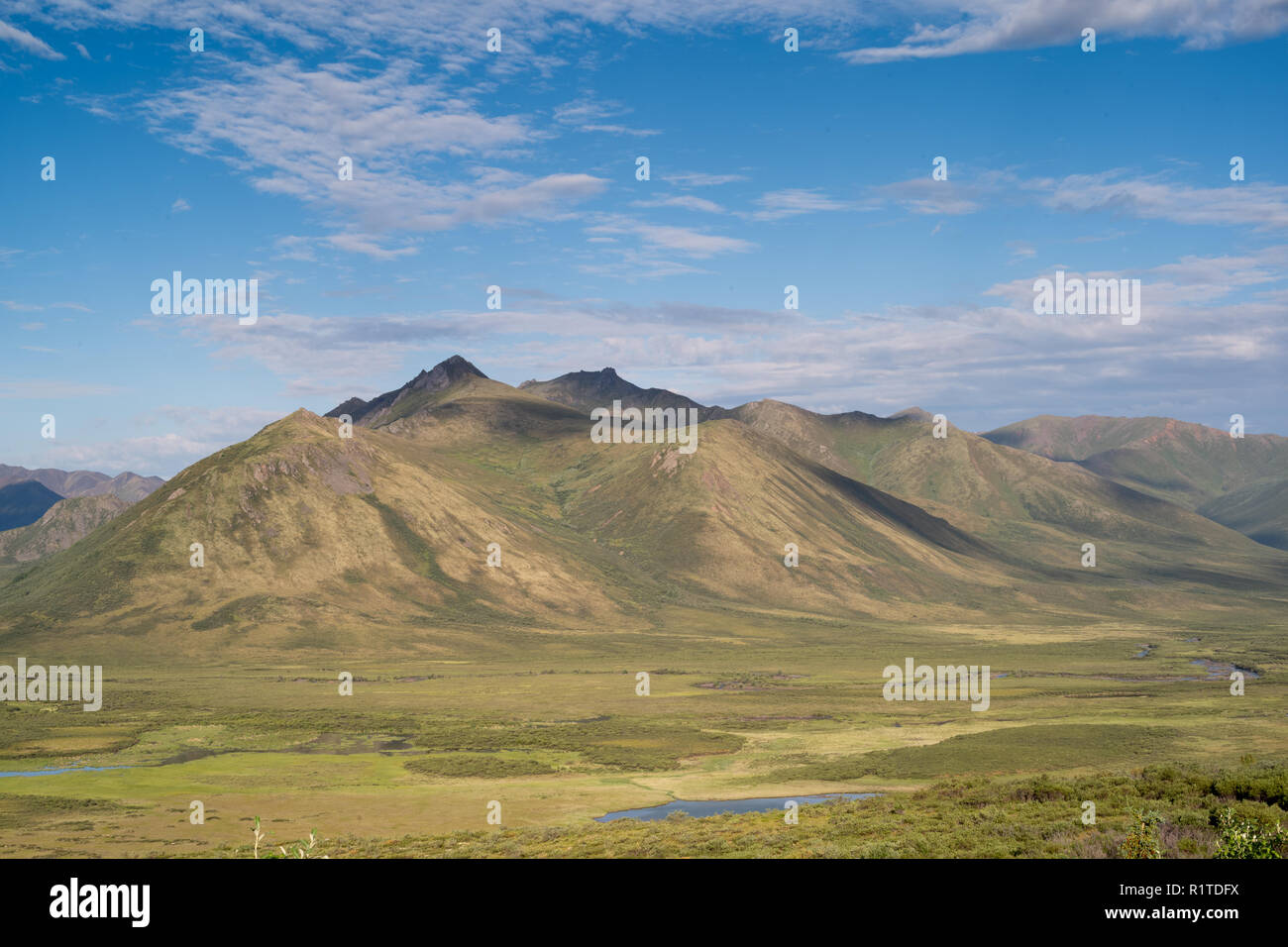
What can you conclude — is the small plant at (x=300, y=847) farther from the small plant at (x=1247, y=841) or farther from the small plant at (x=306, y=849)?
the small plant at (x=1247, y=841)

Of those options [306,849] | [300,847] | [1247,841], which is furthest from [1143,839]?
[306,849]

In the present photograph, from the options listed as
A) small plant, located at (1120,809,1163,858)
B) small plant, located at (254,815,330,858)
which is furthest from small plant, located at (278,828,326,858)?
small plant, located at (1120,809,1163,858)

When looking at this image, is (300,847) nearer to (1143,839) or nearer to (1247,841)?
(1143,839)

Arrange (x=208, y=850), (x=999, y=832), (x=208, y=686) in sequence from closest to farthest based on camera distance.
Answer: (x=999, y=832)
(x=208, y=850)
(x=208, y=686)

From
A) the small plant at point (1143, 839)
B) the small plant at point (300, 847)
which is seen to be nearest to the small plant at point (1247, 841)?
the small plant at point (1143, 839)
